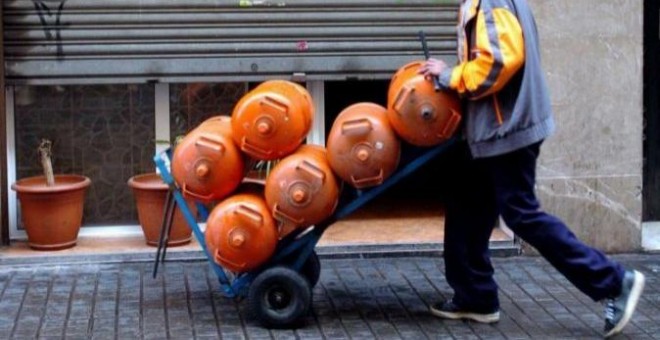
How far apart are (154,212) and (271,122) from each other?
2107 mm

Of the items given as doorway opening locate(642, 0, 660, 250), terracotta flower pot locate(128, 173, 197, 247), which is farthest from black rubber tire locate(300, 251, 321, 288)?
doorway opening locate(642, 0, 660, 250)

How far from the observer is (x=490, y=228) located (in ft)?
24.3

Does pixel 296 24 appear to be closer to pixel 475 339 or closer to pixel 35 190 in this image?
pixel 35 190

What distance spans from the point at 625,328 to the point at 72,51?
382 centimetres

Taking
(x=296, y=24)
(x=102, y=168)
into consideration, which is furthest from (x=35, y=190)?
(x=296, y=24)

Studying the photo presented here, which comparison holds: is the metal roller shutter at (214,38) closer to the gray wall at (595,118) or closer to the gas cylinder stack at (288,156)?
the gray wall at (595,118)

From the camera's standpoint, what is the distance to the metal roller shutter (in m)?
8.59

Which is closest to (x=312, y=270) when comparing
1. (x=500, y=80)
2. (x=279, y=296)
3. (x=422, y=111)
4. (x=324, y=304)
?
(x=324, y=304)

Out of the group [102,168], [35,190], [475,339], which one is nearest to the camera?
[475,339]

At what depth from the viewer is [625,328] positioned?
23.7ft

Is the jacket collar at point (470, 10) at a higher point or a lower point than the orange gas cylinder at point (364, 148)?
higher

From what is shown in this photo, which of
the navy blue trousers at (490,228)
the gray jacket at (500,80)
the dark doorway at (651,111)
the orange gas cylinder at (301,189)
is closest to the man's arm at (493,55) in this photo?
the gray jacket at (500,80)

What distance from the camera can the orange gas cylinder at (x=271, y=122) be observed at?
22.8ft

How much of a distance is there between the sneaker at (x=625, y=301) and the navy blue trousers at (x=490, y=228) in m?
0.04
